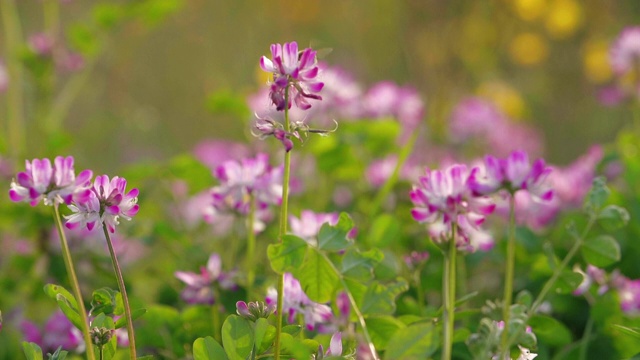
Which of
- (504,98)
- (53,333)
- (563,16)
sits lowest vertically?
(53,333)

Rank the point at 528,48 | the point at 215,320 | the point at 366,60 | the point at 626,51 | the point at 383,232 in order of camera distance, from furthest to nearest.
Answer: the point at 366,60
the point at 528,48
the point at 626,51
the point at 383,232
the point at 215,320

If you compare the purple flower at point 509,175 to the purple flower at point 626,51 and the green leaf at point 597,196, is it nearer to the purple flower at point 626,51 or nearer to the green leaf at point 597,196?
the green leaf at point 597,196

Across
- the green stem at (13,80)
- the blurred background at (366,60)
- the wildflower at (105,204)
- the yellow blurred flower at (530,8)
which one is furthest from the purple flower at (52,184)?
the yellow blurred flower at (530,8)

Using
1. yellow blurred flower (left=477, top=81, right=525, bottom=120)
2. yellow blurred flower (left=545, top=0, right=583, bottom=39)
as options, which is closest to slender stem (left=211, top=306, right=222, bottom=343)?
yellow blurred flower (left=477, top=81, right=525, bottom=120)

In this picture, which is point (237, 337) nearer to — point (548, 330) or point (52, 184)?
point (52, 184)

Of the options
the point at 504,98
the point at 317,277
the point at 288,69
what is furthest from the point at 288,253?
the point at 504,98

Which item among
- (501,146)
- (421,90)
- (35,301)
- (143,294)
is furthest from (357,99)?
(421,90)
